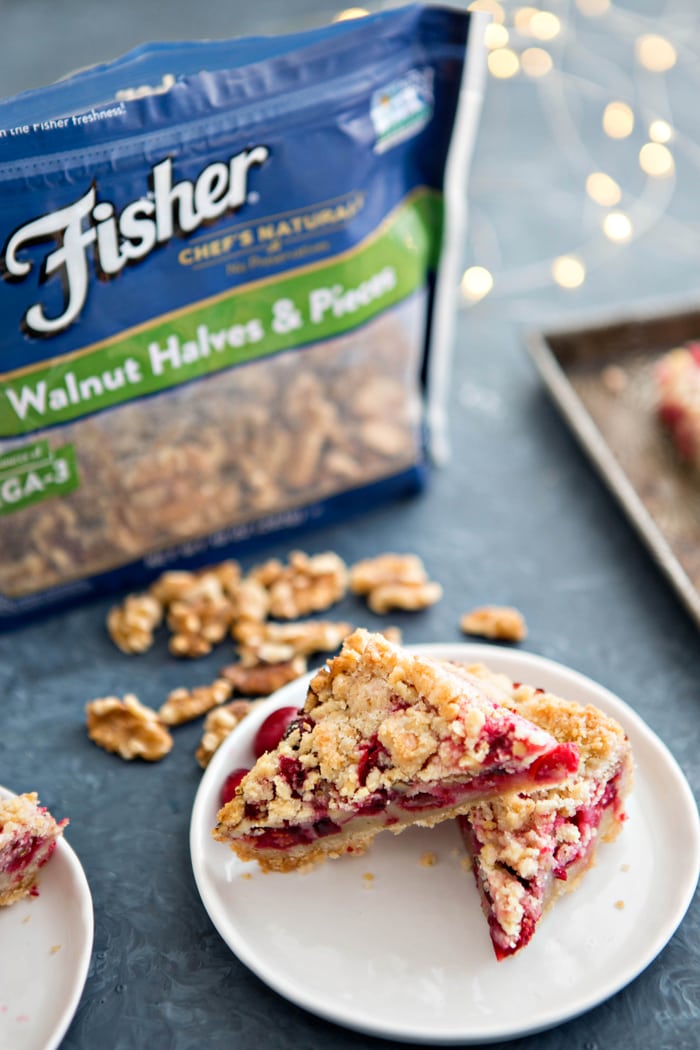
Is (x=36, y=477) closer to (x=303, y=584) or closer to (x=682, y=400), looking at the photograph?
(x=303, y=584)

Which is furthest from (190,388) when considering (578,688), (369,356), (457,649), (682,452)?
(682,452)

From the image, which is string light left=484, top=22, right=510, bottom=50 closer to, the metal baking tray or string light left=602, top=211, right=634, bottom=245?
string light left=602, top=211, right=634, bottom=245

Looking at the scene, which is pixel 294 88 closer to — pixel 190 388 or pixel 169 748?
pixel 190 388

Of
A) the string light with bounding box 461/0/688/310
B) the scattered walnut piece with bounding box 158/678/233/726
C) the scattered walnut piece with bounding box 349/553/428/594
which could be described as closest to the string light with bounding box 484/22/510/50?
the string light with bounding box 461/0/688/310

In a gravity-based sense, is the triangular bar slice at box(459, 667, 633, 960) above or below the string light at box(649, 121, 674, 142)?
below

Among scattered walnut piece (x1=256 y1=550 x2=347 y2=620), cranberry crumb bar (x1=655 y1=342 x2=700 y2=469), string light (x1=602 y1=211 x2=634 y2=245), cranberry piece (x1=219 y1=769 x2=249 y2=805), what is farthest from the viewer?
string light (x1=602 y1=211 x2=634 y2=245)

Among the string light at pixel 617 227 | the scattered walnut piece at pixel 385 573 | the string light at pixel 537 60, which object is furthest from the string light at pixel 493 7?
the scattered walnut piece at pixel 385 573
